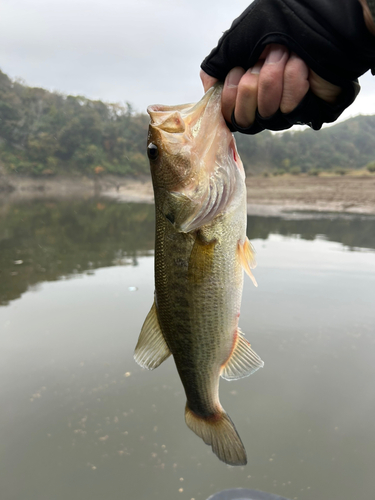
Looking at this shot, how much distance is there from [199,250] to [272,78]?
0.64 meters

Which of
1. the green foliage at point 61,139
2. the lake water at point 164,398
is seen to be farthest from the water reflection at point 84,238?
the green foliage at point 61,139

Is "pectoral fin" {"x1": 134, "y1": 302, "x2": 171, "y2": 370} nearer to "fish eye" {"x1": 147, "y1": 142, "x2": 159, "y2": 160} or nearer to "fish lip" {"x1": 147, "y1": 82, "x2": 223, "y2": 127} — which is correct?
"fish eye" {"x1": 147, "y1": 142, "x2": 159, "y2": 160}

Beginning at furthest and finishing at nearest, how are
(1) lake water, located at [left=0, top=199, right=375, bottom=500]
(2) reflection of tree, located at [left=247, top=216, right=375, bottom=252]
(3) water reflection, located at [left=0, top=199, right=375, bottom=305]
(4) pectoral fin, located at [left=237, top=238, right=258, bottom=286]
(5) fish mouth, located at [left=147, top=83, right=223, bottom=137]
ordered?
(2) reflection of tree, located at [left=247, top=216, right=375, bottom=252] < (3) water reflection, located at [left=0, top=199, right=375, bottom=305] < (1) lake water, located at [left=0, top=199, right=375, bottom=500] < (4) pectoral fin, located at [left=237, top=238, right=258, bottom=286] < (5) fish mouth, located at [left=147, top=83, right=223, bottom=137]

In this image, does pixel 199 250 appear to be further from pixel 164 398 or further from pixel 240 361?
pixel 164 398

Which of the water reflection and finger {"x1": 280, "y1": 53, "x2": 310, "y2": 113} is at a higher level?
finger {"x1": 280, "y1": 53, "x2": 310, "y2": 113}

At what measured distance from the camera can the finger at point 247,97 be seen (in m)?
1.12

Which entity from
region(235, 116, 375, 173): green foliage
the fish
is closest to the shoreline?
region(235, 116, 375, 173): green foliage

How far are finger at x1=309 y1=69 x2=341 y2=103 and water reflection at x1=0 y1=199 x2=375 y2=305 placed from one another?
530 centimetres

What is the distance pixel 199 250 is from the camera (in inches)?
53.1

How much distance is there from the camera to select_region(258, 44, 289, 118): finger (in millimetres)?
1062

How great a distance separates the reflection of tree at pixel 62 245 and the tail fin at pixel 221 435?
4575 mm

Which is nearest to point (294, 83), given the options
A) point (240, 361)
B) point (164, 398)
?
point (240, 361)

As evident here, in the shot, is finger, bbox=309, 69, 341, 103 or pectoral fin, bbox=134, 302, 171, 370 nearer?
finger, bbox=309, 69, 341, 103

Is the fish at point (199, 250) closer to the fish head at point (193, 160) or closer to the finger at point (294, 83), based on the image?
the fish head at point (193, 160)
